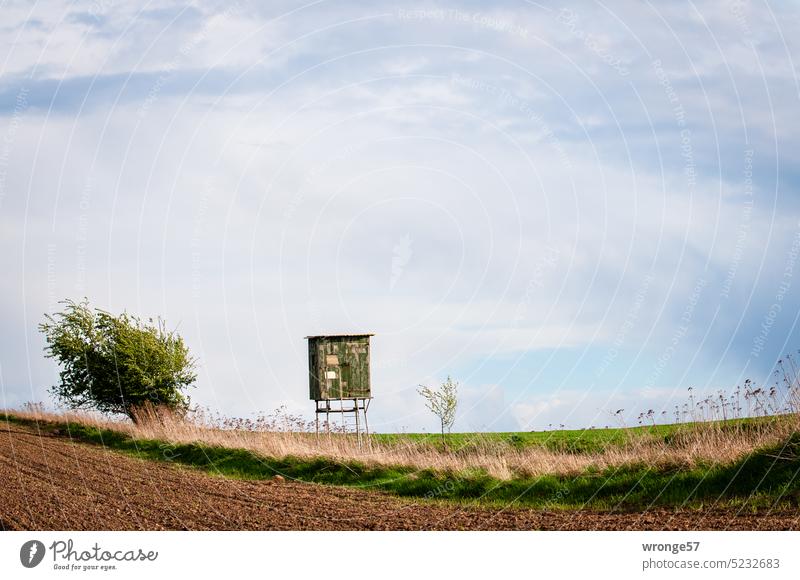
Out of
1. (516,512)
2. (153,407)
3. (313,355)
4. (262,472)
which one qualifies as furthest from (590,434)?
(153,407)

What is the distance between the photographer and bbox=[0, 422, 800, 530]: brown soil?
13.8 metres

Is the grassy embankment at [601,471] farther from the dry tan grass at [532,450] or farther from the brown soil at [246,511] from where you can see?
the brown soil at [246,511]

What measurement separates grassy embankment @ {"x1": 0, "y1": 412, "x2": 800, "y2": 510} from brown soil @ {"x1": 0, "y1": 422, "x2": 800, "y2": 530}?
107 centimetres

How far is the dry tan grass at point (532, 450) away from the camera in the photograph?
1731 cm

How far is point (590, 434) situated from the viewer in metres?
31.2

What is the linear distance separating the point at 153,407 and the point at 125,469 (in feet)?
56.7

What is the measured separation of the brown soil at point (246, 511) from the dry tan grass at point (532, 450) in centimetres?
231

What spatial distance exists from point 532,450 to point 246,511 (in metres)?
9.28

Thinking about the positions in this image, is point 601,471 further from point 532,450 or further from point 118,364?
point 118,364

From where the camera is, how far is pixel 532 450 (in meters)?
22.3

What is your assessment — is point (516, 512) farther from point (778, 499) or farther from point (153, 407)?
point (153, 407)

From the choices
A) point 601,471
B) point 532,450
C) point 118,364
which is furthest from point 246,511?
point 118,364

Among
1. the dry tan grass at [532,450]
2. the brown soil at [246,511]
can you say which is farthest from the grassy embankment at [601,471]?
the brown soil at [246,511]
